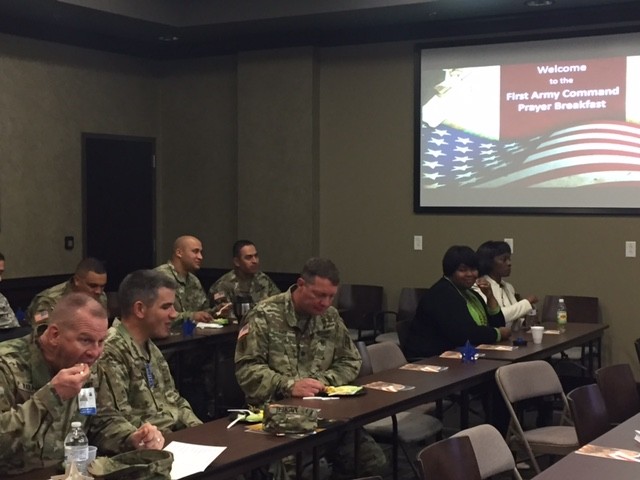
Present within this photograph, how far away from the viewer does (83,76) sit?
8.41 m

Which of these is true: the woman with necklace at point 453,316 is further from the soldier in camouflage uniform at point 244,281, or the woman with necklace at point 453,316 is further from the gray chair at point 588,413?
the soldier in camouflage uniform at point 244,281

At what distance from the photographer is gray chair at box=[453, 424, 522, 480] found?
125 inches

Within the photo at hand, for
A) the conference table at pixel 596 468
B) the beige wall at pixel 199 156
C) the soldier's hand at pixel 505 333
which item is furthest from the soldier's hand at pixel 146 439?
the beige wall at pixel 199 156

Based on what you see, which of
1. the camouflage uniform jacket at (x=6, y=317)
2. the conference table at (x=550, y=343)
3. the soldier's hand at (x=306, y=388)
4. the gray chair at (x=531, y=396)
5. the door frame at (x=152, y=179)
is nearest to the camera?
the soldier's hand at (x=306, y=388)

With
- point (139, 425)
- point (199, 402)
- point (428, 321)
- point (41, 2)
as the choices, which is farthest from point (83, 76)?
point (139, 425)

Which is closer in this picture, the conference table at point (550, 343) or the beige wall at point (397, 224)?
the conference table at point (550, 343)

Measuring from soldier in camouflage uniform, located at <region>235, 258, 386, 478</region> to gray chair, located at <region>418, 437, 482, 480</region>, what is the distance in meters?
1.22

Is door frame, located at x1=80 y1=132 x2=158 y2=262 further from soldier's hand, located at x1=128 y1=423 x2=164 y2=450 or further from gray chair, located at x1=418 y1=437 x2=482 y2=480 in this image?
gray chair, located at x1=418 y1=437 x2=482 y2=480

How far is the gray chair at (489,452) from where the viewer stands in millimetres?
3180

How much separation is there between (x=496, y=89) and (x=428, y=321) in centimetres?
268

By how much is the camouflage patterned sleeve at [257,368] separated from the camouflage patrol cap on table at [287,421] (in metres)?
0.64

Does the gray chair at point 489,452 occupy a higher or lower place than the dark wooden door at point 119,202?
lower

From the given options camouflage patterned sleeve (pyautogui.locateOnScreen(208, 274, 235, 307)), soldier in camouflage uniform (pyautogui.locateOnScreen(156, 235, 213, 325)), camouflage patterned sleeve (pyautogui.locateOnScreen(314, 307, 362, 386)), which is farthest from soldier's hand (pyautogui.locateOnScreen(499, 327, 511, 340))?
camouflage patterned sleeve (pyautogui.locateOnScreen(208, 274, 235, 307))

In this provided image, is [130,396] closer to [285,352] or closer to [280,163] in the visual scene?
[285,352]
